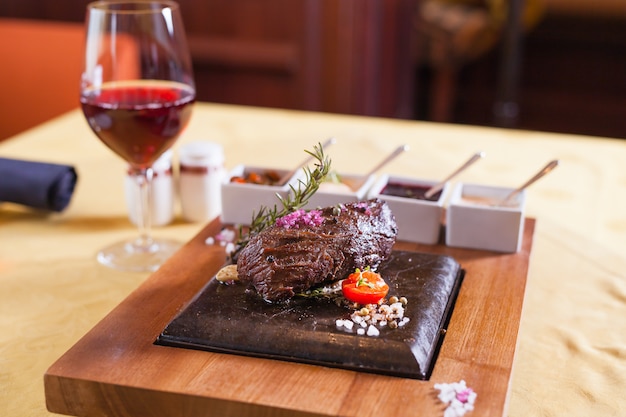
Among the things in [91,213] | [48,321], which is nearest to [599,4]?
[91,213]

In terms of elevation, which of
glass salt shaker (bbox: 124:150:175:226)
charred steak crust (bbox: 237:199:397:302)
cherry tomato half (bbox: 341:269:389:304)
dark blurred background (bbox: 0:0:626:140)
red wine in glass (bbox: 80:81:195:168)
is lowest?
dark blurred background (bbox: 0:0:626:140)

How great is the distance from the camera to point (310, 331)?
2.89 feet

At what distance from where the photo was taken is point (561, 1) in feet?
17.4

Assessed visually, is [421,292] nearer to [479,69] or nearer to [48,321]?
[48,321]

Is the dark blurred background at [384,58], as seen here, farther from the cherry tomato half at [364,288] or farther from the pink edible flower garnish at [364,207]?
the cherry tomato half at [364,288]

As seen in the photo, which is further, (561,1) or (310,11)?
(561,1)

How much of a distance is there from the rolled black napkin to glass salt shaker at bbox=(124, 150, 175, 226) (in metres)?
0.12

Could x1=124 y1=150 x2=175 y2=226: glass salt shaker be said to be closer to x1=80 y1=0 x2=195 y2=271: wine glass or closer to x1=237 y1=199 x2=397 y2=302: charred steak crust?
x1=80 y1=0 x2=195 y2=271: wine glass

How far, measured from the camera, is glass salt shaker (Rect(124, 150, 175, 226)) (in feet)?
4.60

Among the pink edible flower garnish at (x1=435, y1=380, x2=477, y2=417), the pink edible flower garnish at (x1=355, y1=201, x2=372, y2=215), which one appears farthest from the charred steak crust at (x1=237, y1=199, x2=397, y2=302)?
the pink edible flower garnish at (x1=435, y1=380, x2=477, y2=417)

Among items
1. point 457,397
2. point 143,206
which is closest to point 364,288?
point 457,397

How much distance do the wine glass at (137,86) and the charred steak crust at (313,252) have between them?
0.32 metres

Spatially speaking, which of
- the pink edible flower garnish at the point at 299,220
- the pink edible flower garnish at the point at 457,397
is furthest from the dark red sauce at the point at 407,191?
the pink edible flower garnish at the point at 457,397

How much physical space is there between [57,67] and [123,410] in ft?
6.10
